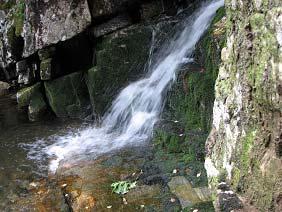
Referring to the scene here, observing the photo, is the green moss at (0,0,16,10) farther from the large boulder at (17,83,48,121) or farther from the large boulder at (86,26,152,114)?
the large boulder at (86,26,152,114)

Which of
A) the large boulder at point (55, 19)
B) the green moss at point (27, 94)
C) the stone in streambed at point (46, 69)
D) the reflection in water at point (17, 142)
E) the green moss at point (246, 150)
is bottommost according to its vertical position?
the reflection in water at point (17, 142)

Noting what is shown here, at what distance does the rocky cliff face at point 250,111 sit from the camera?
445cm

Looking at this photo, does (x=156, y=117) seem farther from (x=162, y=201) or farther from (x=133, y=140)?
(x=162, y=201)

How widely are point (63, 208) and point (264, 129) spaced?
4.40 m

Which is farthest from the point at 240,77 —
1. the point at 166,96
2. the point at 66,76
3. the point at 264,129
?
the point at 66,76

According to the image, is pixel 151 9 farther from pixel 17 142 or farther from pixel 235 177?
pixel 235 177

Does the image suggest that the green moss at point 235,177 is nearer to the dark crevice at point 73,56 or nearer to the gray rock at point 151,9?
the gray rock at point 151,9

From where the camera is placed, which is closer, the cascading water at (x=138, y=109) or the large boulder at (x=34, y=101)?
the cascading water at (x=138, y=109)

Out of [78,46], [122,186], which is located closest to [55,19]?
[78,46]

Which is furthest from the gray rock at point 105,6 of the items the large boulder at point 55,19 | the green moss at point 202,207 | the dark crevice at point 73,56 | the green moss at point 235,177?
the green moss at point 235,177

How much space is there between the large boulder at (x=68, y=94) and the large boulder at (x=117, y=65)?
100 cm

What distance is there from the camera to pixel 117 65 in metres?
12.0

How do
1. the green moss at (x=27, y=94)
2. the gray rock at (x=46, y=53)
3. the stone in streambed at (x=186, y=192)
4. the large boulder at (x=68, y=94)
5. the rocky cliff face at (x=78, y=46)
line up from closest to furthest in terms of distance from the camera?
the stone in streambed at (x=186, y=192)
the rocky cliff face at (x=78, y=46)
the gray rock at (x=46, y=53)
the large boulder at (x=68, y=94)
the green moss at (x=27, y=94)

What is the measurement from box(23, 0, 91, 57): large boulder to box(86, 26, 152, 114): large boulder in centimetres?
102
